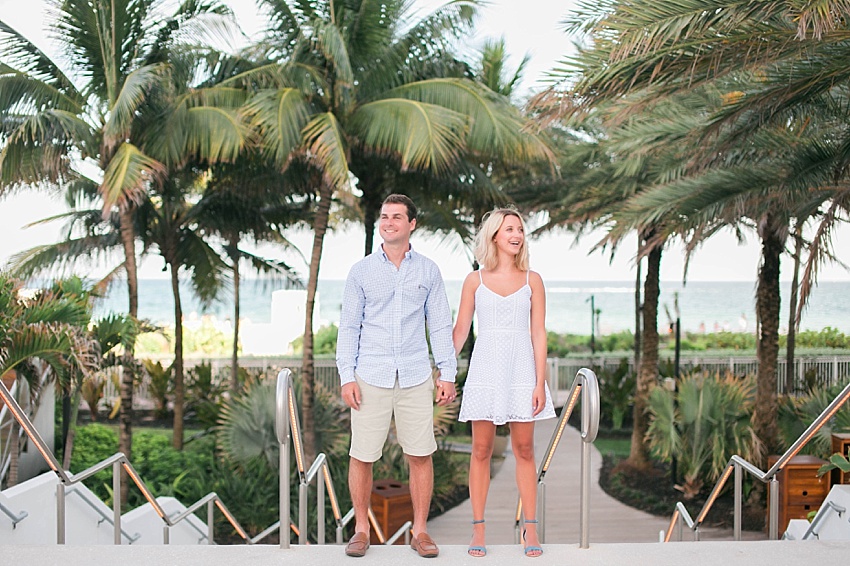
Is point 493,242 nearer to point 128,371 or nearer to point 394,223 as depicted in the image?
point 394,223

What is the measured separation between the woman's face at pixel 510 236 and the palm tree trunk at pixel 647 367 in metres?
12.0

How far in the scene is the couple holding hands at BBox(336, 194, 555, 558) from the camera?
4469 millimetres

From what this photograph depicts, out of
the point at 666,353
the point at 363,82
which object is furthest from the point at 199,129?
the point at 666,353

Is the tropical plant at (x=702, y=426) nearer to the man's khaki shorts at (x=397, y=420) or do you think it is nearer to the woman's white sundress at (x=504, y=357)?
the woman's white sundress at (x=504, y=357)

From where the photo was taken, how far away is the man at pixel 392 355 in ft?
14.7

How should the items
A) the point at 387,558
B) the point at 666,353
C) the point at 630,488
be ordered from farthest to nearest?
1. the point at 666,353
2. the point at 630,488
3. the point at 387,558

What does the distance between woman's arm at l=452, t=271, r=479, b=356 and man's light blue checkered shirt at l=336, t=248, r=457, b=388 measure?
0.07 meters

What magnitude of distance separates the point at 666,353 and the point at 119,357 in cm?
2247

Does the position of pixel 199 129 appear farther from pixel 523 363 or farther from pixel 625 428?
pixel 625 428

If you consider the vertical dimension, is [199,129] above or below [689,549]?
above

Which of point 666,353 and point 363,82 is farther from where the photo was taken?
point 666,353

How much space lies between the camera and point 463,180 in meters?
15.7

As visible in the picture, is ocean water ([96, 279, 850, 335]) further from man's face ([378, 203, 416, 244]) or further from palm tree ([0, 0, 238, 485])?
man's face ([378, 203, 416, 244])

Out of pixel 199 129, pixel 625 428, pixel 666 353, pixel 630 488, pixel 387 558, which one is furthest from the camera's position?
pixel 666 353
